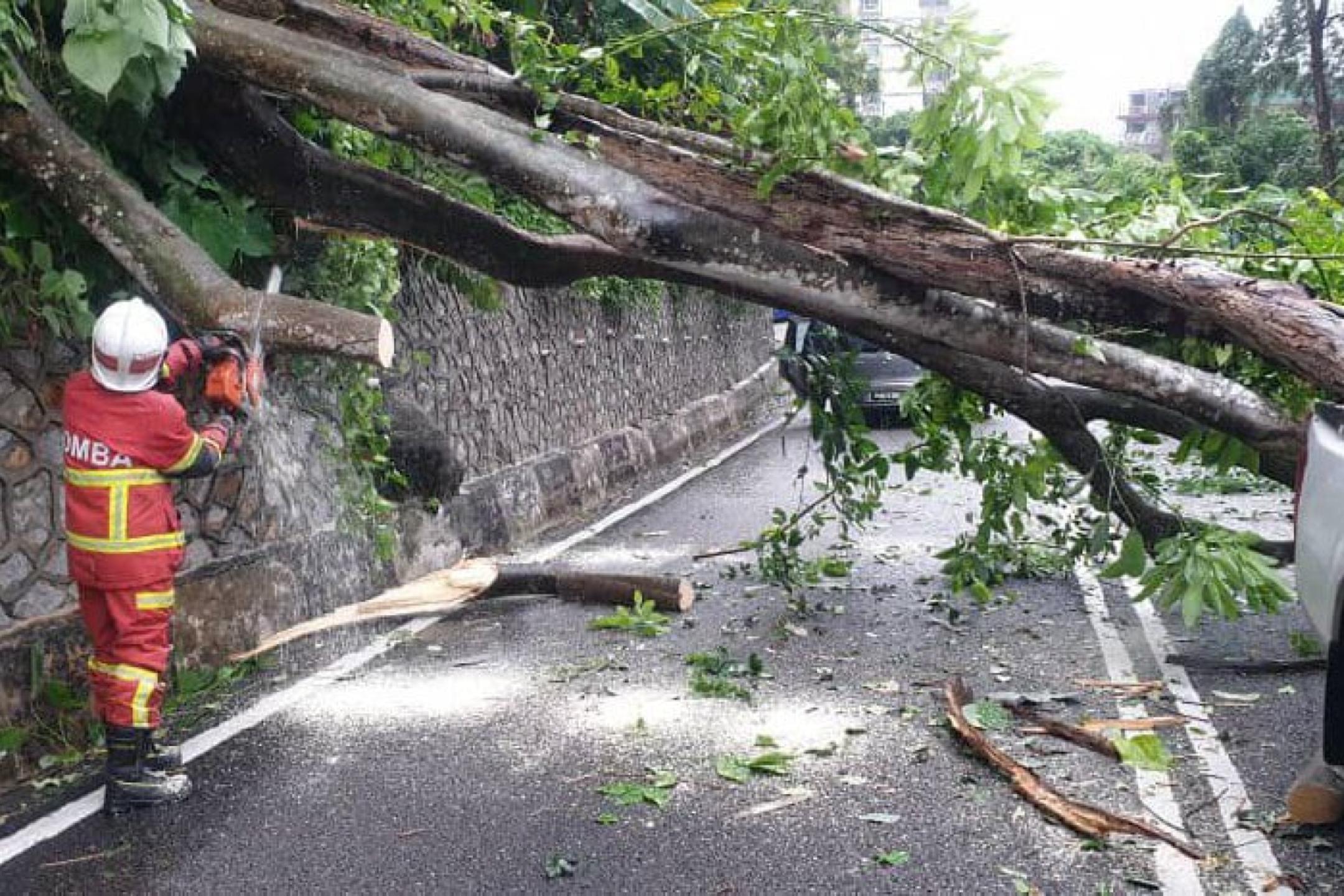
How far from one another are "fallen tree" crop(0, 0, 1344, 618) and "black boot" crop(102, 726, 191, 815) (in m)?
1.71

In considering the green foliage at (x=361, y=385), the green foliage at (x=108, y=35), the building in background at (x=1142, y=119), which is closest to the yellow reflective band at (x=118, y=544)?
the green foliage at (x=108, y=35)

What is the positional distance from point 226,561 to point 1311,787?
547 cm

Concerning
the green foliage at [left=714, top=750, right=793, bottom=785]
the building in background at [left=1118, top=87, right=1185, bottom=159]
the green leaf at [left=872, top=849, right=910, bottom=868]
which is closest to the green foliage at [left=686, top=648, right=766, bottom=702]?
the green foliage at [left=714, top=750, right=793, bottom=785]

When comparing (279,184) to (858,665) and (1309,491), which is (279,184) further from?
(1309,491)

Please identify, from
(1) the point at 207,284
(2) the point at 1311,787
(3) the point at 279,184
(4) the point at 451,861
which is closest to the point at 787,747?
(4) the point at 451,861

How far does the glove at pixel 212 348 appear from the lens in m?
4.87

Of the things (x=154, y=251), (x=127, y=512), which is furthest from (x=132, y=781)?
(x=154, y=251)

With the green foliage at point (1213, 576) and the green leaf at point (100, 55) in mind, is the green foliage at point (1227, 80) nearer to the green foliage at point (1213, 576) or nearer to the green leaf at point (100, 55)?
the green foliage at point (1213, 576)

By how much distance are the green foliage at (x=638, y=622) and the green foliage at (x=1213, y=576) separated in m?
2.88

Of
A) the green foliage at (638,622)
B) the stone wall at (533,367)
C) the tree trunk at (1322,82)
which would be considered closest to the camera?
the green foliage at (638,622)

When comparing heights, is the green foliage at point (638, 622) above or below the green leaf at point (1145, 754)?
below

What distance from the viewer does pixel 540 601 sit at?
859 cm

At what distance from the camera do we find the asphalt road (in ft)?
13.7

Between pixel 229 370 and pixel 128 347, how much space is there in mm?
383
